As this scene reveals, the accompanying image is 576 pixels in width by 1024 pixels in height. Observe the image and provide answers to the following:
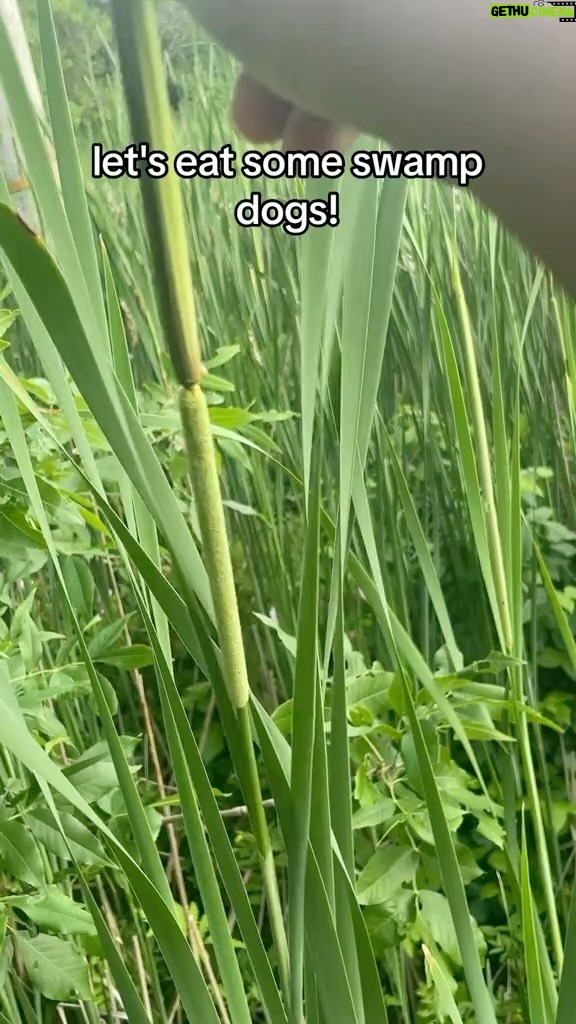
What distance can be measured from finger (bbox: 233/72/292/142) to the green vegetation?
0.09ft

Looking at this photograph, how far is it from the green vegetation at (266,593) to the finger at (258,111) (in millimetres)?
27

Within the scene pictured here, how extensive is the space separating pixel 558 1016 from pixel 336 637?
0.56ft

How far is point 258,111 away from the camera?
0.69ft

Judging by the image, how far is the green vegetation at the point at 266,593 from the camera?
241 millimetres

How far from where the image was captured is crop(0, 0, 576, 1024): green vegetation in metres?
0.24

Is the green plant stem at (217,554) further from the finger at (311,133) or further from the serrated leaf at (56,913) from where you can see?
the serrated leaf at (56,913)

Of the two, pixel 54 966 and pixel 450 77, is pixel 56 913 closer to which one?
pixel 54 966

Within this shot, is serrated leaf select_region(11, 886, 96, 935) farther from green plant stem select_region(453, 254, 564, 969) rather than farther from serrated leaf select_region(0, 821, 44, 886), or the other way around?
green plant stem select_region(453, 254, 564, 969)

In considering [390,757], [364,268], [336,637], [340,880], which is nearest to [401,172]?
[364,268]

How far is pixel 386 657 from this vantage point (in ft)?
2.18

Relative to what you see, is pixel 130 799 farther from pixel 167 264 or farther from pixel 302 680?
pixel 167 264

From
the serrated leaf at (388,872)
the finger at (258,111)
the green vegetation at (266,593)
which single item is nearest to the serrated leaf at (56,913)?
the green vegetation at (266,593)

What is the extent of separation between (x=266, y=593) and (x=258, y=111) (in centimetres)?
55

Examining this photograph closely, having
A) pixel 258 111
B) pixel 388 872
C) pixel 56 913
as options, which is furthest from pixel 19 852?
pixel 258 111
